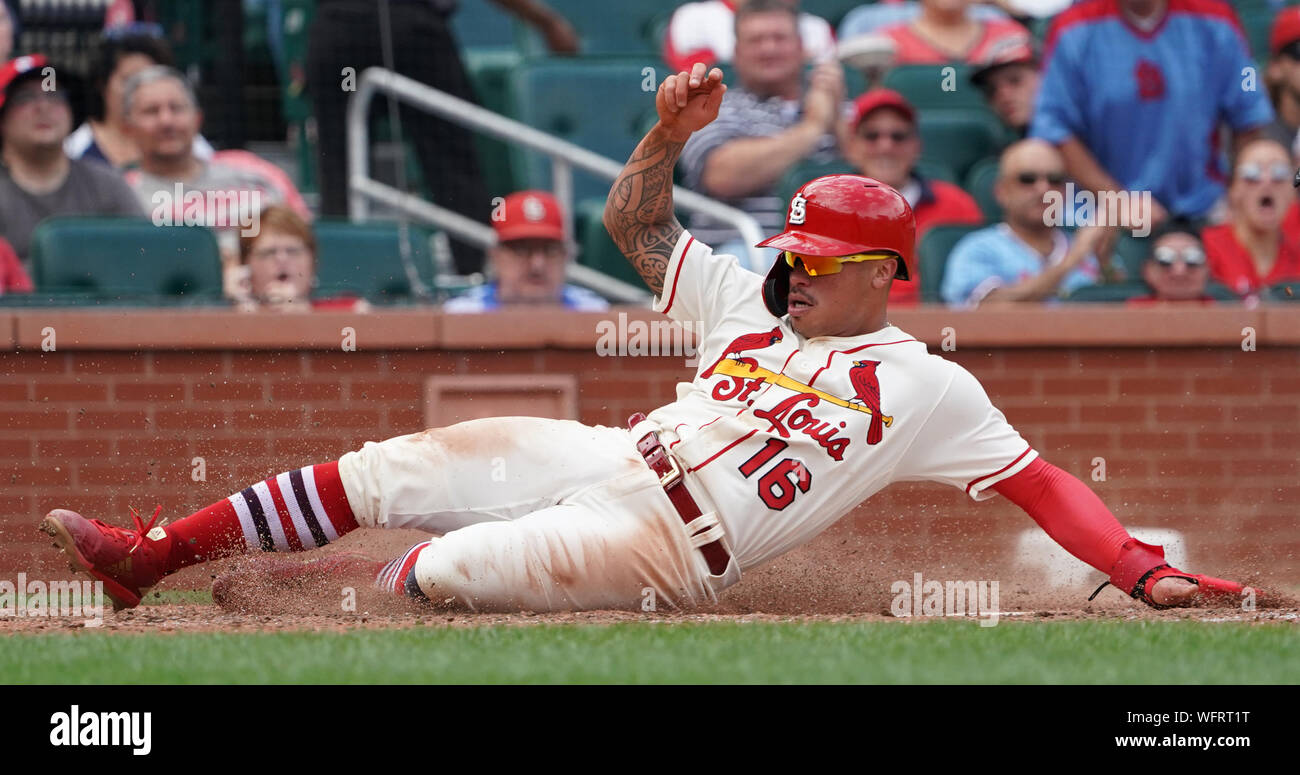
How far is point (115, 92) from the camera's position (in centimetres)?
792

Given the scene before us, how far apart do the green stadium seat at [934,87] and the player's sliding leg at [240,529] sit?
16.6 ft

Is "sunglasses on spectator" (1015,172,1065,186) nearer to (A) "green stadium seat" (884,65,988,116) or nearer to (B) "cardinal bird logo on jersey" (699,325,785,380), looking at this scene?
(A) "green stadium seat" (884,65,988,116)

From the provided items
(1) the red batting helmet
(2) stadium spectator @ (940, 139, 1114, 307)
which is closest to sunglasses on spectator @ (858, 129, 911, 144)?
(2) stadium spectator @ (940, 139, 1114, 307)

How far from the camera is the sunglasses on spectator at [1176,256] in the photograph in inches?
285

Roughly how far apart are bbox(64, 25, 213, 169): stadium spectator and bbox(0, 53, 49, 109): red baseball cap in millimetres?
457

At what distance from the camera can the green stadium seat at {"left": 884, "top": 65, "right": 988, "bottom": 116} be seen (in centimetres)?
880

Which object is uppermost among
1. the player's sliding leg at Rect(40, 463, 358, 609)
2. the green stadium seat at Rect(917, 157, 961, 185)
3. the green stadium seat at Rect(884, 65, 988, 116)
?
the green stadium seat at Rect(884, 65, 988, 116)

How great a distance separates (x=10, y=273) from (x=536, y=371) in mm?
2292

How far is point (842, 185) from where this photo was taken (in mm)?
4781

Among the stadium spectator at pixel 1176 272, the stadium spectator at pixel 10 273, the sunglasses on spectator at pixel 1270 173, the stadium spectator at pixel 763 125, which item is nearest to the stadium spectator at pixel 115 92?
the stadium spectator at pixel 10 273

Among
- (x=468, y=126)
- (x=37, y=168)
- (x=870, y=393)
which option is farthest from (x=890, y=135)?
(x=37, y=168)

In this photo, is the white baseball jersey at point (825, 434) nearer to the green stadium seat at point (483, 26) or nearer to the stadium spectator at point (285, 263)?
the stadium spectator at point (285, 263)

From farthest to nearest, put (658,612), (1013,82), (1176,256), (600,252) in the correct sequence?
1. (1013,82)
2. (600,252)
3. (1176,256)
4. (658,612)

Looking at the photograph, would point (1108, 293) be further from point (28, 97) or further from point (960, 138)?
point (28, 97)
